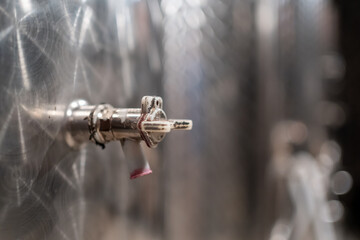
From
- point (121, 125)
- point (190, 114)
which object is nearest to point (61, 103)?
point (121, 125)

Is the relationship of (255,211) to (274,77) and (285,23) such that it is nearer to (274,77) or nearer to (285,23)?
(274,77)

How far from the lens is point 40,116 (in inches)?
17.7

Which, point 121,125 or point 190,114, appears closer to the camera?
point 121,125

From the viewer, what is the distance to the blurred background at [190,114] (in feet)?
1.43

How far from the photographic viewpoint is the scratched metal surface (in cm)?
A: 40

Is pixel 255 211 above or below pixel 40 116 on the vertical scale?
below

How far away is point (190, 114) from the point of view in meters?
0.98

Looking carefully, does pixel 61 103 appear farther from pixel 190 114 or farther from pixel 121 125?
pixel 190 114

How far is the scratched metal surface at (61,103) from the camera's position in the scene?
0.40 m

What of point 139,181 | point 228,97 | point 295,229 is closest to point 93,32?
point 139,181

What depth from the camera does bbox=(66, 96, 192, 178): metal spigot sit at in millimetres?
471

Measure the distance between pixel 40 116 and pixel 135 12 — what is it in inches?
14.2

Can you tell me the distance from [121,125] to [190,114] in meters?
0.50

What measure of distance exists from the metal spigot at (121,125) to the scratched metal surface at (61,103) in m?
0.02
